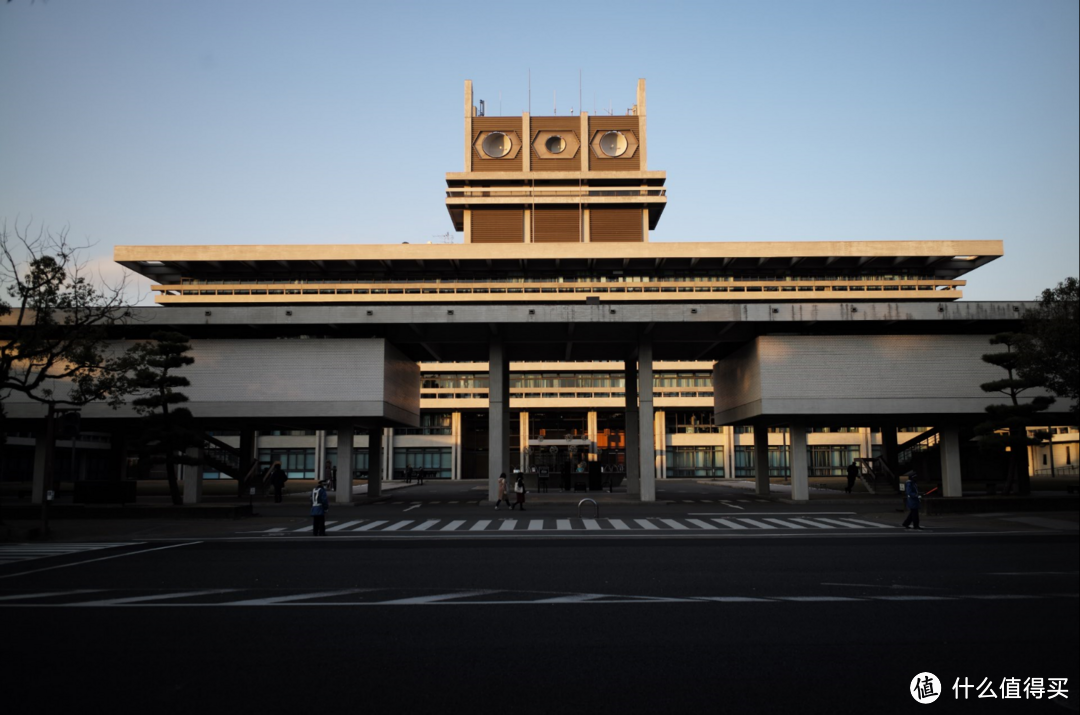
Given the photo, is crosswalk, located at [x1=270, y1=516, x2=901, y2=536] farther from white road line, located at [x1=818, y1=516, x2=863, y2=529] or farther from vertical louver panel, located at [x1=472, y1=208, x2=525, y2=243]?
vertical louver panel, located at [x1=472, y1=208, x2=525, y2=243]

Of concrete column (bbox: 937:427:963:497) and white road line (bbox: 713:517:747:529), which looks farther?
concrete column (bbox: 937:427:963:497)

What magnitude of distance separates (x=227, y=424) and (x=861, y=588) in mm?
35909

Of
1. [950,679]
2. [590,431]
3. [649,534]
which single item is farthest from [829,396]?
[590,431]

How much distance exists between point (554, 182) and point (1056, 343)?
62.5 meters

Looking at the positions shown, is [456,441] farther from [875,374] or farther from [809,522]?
[809,522]

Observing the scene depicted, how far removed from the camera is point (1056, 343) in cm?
2805

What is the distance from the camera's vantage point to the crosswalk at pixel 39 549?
60.1ft

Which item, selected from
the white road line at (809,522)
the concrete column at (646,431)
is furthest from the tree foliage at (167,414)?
the white road line at (809,522)

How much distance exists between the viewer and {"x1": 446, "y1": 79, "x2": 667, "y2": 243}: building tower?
280 feet

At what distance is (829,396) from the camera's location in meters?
38.0

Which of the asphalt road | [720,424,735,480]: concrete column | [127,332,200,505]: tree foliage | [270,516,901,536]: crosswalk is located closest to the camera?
the asphalt road

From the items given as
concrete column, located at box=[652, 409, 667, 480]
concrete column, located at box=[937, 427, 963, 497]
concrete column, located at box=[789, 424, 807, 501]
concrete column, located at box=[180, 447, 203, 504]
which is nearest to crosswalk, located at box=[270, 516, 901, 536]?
concrete column, located at box=[789, 424, 807, 501]

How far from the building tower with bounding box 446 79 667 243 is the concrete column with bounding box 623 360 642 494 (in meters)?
39.9

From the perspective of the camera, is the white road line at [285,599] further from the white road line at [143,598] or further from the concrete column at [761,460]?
the concrete column at [761,460]
